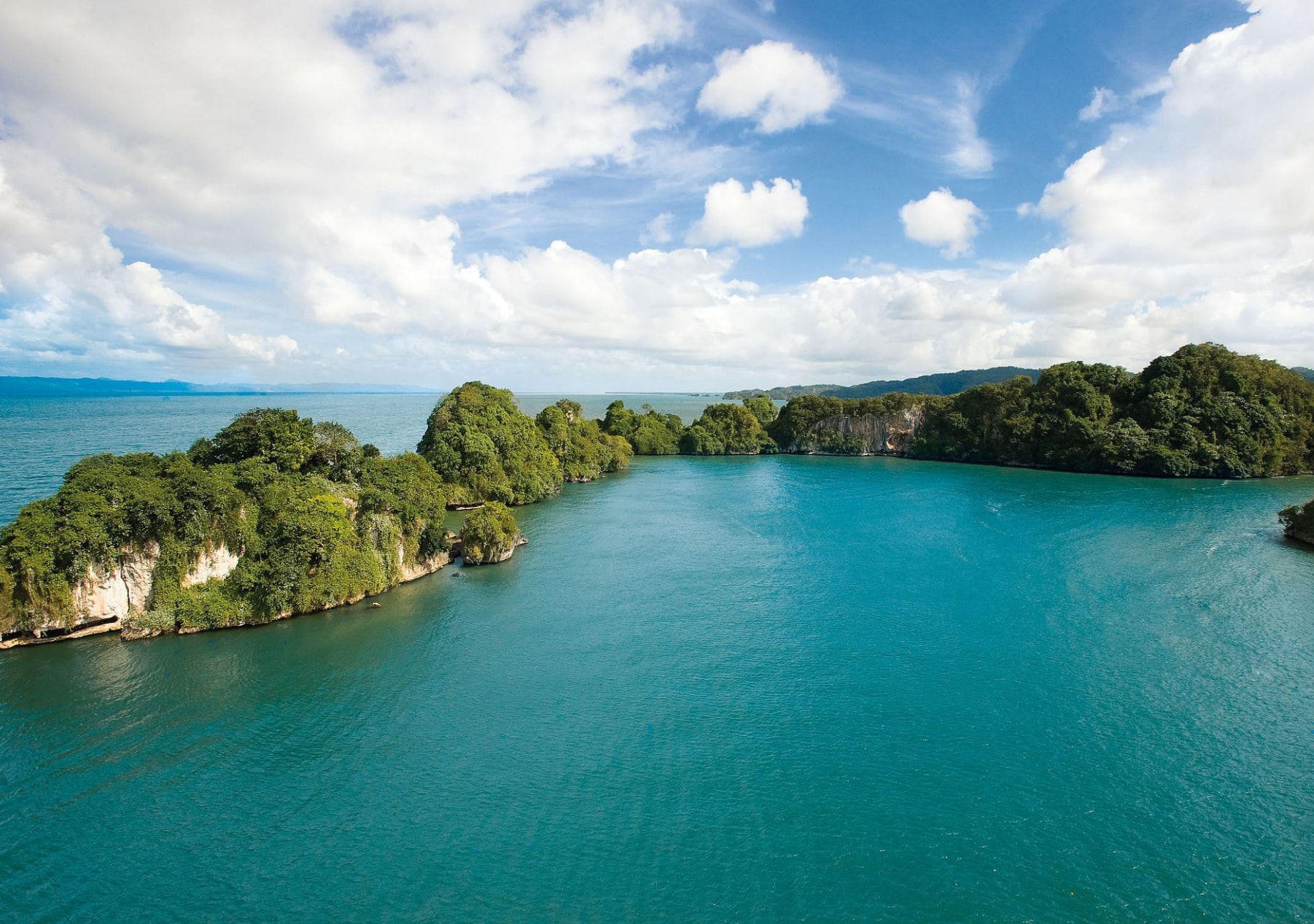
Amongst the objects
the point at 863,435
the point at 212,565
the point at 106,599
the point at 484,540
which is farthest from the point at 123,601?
the point at 863,435

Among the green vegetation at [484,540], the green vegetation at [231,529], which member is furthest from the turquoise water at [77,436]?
the green vegetation at [484,540]

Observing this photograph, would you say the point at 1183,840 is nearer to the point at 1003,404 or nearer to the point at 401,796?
the point at 401,796

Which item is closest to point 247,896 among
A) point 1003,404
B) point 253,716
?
point 253,716

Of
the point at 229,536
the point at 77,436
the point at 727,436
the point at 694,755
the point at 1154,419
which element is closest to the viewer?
the point at 694,755

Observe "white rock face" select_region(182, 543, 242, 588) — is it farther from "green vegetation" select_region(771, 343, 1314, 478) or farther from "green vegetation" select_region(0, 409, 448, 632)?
"green vegetation" select_region(771, 343, 1314, 478)

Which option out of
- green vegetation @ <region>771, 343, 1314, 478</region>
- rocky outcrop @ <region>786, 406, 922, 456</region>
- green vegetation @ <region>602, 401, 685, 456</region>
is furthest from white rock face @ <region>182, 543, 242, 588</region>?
rocky outcrop @ <region>786, 406, 922, 456</region>

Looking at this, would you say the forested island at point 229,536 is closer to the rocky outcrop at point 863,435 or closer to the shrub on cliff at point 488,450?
the shrub on cliff at point 488,450

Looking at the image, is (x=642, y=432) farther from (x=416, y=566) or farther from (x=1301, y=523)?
(x=1301, y=523)
